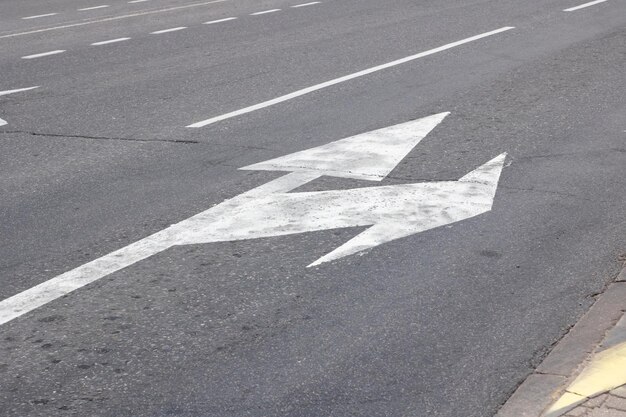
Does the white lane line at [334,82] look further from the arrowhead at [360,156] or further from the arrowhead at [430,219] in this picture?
the arrowhead at [430,219]

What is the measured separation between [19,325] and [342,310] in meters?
1.66

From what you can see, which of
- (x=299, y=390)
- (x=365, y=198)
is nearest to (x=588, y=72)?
(x=365, y=198)

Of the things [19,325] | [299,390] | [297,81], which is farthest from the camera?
[297,81]

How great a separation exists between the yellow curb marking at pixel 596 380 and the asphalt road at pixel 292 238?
0.95ft

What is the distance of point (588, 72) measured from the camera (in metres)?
12.0

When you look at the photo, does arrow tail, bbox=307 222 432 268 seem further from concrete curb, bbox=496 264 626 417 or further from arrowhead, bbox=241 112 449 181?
concrete curb, bbox=496 264 626 417

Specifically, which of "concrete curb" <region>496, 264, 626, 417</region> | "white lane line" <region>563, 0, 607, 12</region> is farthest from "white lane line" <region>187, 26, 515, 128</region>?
"concrete curb" <region>496, 264, 626, 417</region>

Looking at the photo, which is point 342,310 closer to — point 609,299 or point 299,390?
point 299,390

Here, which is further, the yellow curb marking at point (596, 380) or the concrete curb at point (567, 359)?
the concrete curb at point (567, 359)

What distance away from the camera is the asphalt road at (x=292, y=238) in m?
4.83

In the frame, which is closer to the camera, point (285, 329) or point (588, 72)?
point (285, 329)

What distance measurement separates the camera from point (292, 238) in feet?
21.6

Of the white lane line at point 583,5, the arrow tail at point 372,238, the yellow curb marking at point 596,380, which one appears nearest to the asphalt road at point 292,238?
the arrow tail at point 372,238

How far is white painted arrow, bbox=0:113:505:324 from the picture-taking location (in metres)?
6.16
